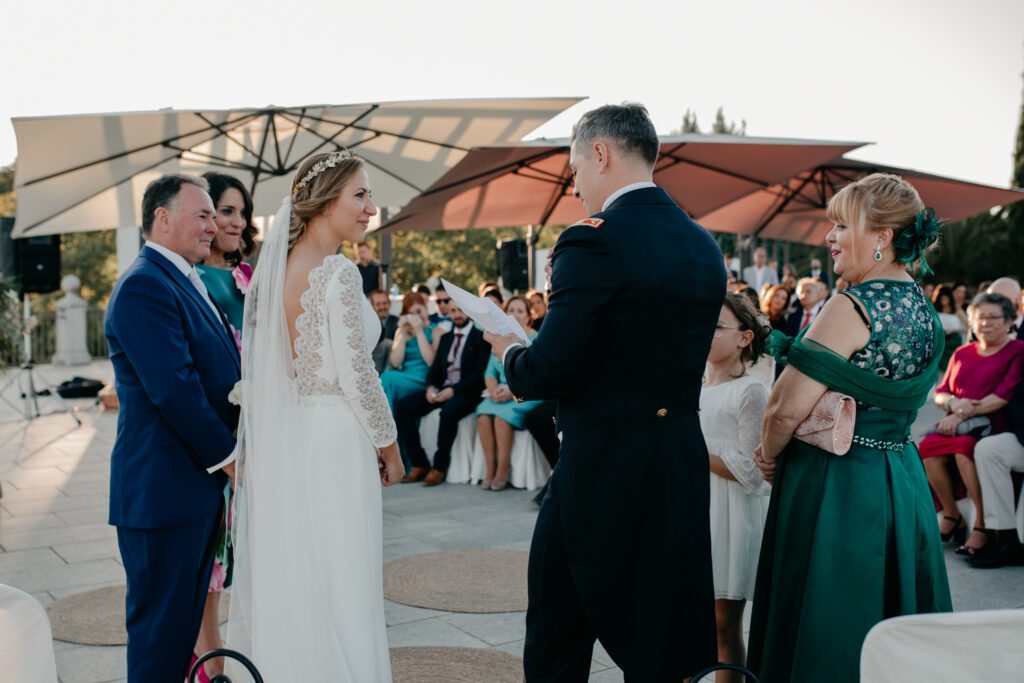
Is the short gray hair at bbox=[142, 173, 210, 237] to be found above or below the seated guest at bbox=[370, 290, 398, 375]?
above

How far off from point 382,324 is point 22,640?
7967mm

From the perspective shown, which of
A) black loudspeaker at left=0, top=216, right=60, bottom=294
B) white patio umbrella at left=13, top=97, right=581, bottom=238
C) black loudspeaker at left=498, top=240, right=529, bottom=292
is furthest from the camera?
black loudspeaker at left=498, top=240, right=529, bottom=292

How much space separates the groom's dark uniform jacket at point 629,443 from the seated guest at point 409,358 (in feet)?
22.3

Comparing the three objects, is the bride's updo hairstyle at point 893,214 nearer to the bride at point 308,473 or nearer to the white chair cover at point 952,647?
the white chair cover at point 952,647

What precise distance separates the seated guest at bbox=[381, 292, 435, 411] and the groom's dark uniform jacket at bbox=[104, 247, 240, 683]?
6200mm

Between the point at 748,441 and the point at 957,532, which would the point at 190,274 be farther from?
the point at 957,532

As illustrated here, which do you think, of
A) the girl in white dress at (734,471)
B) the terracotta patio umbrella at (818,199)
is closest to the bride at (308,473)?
the girl in white dress at (734,471)

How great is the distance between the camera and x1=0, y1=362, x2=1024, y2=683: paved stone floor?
4.51 m

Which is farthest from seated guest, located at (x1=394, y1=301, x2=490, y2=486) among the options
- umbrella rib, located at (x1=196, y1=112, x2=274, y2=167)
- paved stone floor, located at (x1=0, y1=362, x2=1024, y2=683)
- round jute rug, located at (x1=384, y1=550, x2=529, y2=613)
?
round jute rug, located at (x1=384, y1=550, x2=529, y2=613)

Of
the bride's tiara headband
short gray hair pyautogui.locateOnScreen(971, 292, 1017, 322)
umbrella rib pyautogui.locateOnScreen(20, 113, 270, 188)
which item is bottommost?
short gray hair pyautogui.locateOnScreen(971, 292, 1017, 322)

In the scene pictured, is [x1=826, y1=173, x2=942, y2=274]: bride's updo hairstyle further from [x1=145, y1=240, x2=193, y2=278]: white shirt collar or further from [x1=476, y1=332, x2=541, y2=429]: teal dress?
[x1=476, y1=332, x2=541, y2=429]: teal dress

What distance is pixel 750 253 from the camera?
73.7ft

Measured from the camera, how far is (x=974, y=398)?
630 centimetres

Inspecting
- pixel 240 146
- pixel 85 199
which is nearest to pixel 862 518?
pixel 240 146
